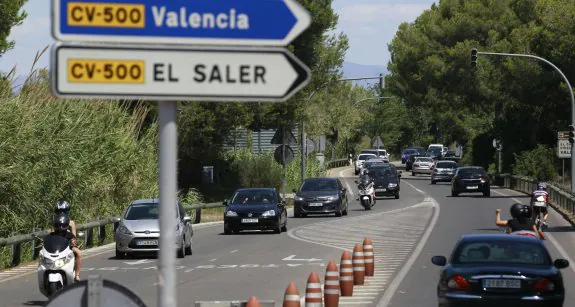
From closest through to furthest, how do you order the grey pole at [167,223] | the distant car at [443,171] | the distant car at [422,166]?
the grey pole at [167,223], the distant car at [443,171], the distant car at [422,166]

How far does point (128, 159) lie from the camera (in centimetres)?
3847

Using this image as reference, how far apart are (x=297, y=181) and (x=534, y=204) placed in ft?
116

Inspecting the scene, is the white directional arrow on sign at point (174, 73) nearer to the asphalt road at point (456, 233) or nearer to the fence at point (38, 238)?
the asphalt road at point (456, 233)

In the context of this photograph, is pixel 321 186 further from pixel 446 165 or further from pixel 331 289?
pixel 446 165

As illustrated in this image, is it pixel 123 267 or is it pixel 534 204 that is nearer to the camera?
pixel 123 267

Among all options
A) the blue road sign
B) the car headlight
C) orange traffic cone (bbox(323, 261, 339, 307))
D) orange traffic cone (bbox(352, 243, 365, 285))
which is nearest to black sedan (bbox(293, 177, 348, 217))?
the car headlight

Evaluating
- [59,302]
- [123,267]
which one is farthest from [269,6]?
[123,267]

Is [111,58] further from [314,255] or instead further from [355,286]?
[314,255]

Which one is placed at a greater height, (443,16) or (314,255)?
(443,16)

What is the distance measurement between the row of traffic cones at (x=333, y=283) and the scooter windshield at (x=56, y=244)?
3.63m

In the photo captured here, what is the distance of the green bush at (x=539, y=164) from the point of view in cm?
6938

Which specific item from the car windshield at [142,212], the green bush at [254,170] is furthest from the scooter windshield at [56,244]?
the green bush at [254,170]

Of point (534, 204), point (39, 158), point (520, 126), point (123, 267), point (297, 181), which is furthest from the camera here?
point (520, 126)

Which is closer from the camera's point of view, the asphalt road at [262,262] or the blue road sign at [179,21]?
the blue road sign at [179,21]
